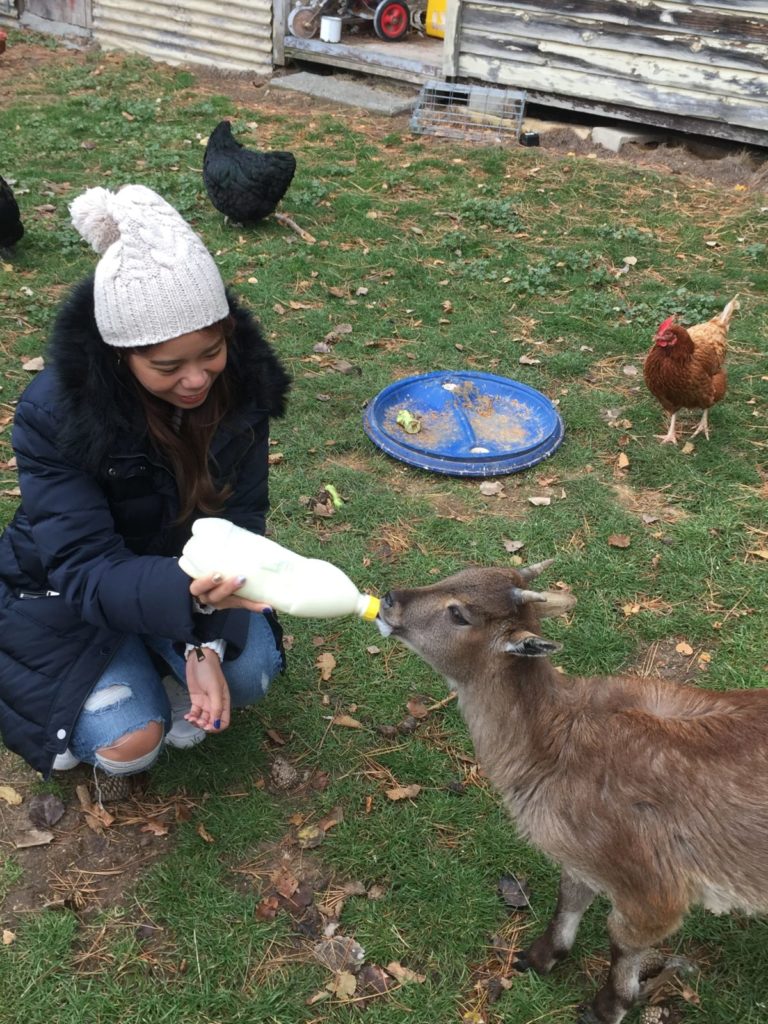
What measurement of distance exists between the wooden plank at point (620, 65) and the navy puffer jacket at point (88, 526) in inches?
339

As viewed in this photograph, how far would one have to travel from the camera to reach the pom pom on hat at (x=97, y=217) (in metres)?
2.49

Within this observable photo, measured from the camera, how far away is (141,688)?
3.05 meters

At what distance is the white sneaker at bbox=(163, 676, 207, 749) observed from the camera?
11.0 ft

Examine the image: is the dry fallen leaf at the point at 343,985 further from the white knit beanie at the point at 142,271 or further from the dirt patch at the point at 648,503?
the dirt patch at the point at 648,503

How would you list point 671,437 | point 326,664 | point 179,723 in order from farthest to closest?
point 671,437, point 326,664, point 179,723

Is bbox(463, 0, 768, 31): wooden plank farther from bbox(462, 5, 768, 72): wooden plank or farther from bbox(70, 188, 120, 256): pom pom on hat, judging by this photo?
bbox(70, 188, 120, 256): pom pom on hat

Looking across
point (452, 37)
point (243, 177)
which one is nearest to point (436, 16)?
point (452, 37)

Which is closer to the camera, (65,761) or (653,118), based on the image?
(65,761)

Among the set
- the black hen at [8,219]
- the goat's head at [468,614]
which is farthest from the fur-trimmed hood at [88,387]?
the black hen at [8,219]

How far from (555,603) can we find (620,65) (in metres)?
9.25

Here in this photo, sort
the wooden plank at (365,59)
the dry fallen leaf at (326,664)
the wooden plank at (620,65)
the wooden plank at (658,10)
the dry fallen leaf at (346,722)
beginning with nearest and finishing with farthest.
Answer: the dry fallen leaf at (346,722)
the dry fallen leaf at (326,664)
the wooden plank at (658,10)
the wooden plank at (620,65)
the wooden plank at (365,59)

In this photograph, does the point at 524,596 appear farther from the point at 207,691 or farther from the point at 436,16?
the point at 436,16

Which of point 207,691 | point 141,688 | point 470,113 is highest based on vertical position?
point 470,113

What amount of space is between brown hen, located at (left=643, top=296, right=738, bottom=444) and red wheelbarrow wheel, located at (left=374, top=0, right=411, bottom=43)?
9.72m
